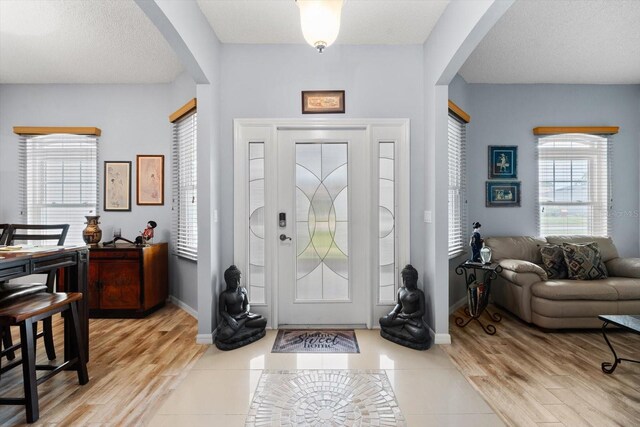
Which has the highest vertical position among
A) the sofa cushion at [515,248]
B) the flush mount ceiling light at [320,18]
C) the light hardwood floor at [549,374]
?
the flush mount ceiling light at [320,18]

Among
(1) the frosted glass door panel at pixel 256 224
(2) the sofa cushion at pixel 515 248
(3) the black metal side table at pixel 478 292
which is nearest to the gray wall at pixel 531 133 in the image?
(2) the sofa cushion at pixel 515 248

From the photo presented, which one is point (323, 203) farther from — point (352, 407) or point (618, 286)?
point (618, 286)

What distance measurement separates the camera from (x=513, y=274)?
11.0 feet

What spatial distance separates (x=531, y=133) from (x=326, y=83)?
2808 millimetres

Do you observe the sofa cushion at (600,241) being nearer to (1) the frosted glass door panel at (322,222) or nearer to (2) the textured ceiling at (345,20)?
(1) the frosted glass door panel at (322,222)

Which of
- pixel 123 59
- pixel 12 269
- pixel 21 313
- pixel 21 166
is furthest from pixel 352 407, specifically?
pixel 21 166

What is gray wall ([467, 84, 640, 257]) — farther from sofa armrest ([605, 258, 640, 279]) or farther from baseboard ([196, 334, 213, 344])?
baseboard ([196, 334, 213, 344])

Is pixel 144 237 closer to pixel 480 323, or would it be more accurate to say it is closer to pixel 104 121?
pixel 104 121

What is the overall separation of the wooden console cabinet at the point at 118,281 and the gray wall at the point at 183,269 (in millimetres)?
400

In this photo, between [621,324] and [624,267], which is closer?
[621,324]

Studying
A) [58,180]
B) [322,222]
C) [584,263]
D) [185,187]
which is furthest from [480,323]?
[58,180]

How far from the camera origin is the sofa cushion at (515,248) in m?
3.78

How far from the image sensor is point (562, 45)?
325 cm

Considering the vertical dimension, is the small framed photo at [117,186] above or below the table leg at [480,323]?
above
